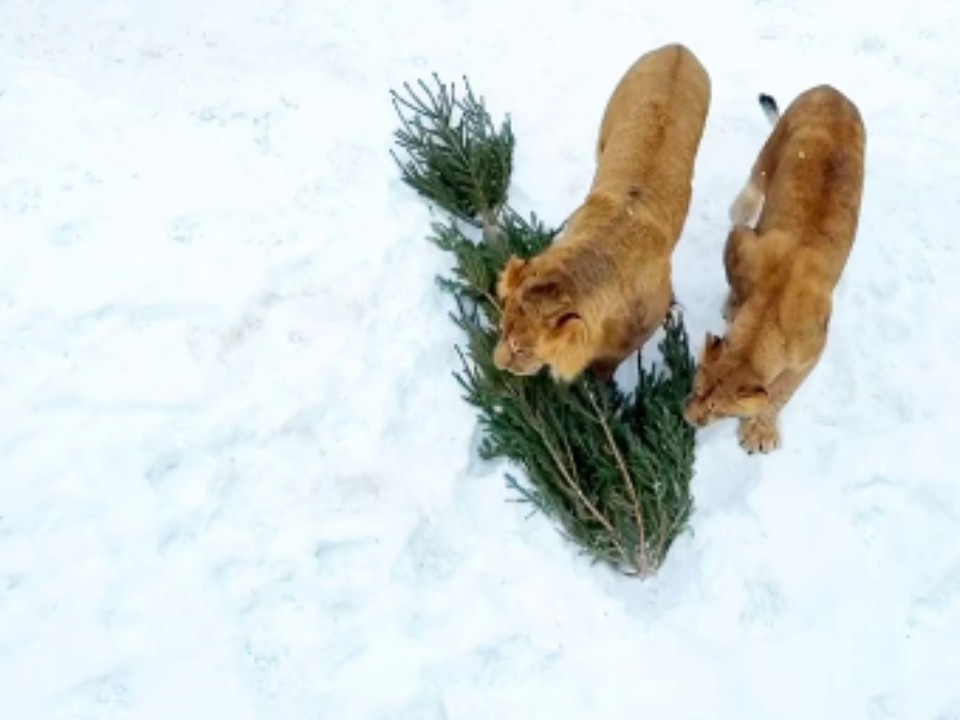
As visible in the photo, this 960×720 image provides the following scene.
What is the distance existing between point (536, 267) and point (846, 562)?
267 cm

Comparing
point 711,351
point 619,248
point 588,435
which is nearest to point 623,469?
point 588,435

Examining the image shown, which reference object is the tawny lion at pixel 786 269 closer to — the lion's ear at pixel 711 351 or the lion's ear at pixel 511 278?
the lion's ear at pixel 711 351

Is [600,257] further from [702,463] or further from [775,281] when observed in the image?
[702,463]

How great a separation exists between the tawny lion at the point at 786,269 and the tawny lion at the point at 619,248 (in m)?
0.51

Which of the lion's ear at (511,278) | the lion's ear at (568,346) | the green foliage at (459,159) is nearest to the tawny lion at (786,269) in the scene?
the lion's ear at (568,346)

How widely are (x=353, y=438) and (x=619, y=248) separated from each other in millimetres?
2004

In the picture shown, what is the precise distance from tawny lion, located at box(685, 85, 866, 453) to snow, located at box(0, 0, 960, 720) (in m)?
0.77

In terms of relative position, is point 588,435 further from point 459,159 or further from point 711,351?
point 459,159

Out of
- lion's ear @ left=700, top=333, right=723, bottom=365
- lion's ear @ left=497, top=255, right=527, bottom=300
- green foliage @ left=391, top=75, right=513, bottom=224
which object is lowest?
green foliage @ left=391, top=75, right=513, bottom=224

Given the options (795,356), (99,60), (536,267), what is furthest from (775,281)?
(99,60)

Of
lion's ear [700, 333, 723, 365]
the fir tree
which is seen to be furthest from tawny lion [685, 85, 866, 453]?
the fir tree

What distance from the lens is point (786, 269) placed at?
5.94 m

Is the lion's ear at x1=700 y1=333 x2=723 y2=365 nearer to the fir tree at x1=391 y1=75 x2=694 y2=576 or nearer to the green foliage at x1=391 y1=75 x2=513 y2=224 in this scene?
the fir tree at x1=391 y1=75 x2=694 y2=576

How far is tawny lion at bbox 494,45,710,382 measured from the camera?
5.32 metres
